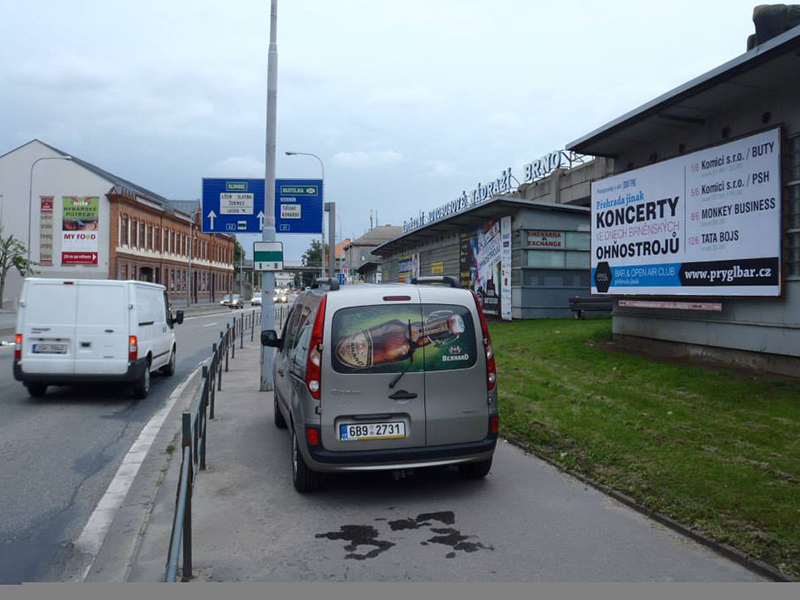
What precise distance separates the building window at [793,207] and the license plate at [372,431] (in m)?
6.59

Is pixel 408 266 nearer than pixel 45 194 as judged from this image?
Yes

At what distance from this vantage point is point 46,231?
54.4 meters

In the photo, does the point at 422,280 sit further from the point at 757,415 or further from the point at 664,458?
the point at 757,415

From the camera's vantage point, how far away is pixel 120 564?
4.34 metres

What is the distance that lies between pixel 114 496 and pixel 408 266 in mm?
32745

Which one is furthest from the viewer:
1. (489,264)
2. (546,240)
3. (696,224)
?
(489,264)

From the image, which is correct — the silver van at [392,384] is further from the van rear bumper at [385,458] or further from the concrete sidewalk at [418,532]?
the concrete sidewalk at [418,532]

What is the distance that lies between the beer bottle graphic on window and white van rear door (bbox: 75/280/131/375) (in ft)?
20.7

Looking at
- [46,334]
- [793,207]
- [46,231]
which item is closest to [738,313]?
[793,207]

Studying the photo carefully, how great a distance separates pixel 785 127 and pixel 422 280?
6.20 m

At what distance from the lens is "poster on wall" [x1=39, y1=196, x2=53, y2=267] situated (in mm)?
54219

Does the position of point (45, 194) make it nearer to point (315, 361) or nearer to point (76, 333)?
point (76, 333)

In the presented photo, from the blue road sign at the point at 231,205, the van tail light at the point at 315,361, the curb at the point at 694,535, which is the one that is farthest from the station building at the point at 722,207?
the blue road sign at the point at 231,205

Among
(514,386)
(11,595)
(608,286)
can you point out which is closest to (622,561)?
(11,595)
